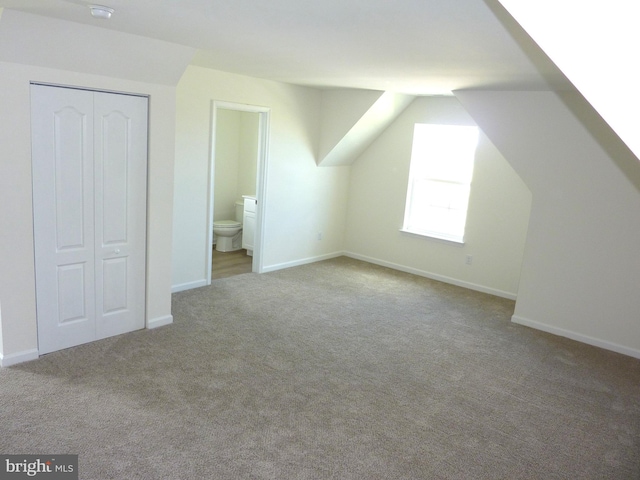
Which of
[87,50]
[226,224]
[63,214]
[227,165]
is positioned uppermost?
[87,50]

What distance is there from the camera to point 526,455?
290cm

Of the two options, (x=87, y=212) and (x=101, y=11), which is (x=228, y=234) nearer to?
(x=87, y=212)

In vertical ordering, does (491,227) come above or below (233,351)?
above

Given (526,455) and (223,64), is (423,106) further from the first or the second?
(526,455)

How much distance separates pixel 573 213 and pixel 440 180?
2.00 meters

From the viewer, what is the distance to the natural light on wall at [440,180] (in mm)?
6141

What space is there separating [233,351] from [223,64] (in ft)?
8.74

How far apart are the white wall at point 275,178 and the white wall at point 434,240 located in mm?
390

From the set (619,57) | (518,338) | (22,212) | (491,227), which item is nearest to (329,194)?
(491,227)

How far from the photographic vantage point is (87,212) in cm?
371

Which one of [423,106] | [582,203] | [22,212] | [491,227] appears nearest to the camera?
[22,212]

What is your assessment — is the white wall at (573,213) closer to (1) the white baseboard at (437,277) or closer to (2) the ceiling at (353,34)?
(2) the ceiling at (353,34)

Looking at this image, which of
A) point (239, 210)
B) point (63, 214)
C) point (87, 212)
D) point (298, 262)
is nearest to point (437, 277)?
point (298, 262)

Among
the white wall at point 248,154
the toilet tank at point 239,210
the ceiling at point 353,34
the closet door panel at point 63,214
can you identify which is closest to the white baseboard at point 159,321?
the closet door panel at point 63,214
